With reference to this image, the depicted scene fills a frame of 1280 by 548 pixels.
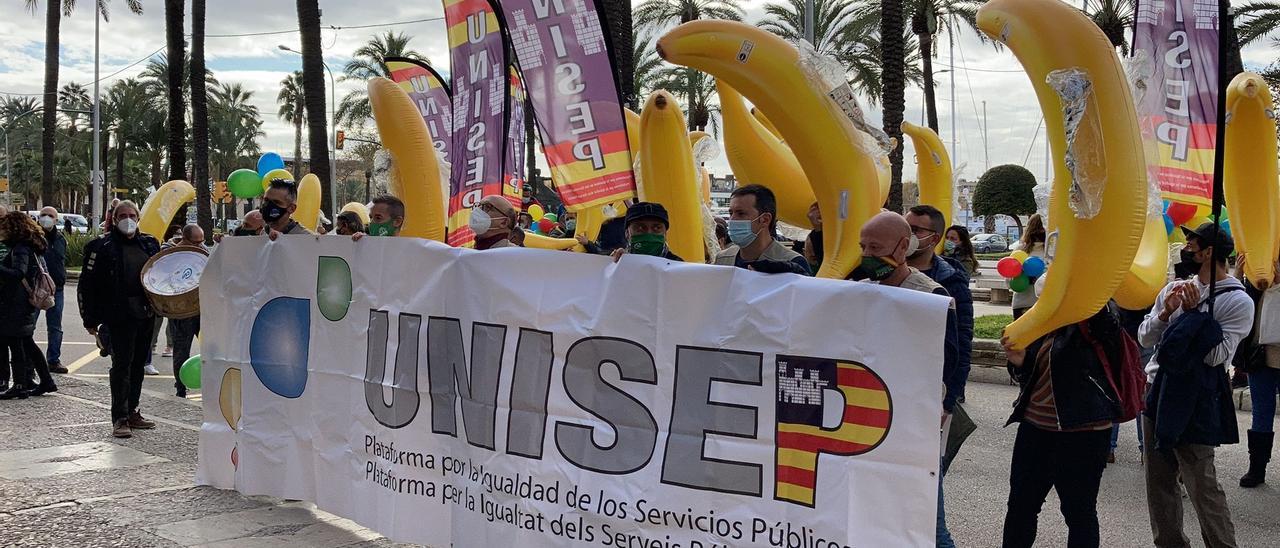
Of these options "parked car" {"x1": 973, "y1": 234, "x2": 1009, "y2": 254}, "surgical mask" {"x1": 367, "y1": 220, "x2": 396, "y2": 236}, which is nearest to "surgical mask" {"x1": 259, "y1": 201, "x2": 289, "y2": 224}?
"surgical mask" {"x1": 367, "y1": 220, "x2": 396, "y2": 236}

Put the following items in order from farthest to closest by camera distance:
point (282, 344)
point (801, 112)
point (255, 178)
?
point (255, 178), point (801, 112), point (282, 344)

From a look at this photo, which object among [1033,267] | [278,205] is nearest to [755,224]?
[278,205]

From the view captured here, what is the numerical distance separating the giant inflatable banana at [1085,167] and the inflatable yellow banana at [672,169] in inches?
114

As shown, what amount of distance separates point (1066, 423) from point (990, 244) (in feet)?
160

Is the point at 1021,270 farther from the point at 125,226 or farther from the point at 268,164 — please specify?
the point at 268,164

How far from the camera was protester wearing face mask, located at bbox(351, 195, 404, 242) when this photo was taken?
23.7ft

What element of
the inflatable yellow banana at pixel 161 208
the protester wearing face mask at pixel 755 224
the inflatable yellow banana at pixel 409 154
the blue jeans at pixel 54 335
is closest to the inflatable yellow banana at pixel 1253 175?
the protester wearing face mask at pixel 755 224

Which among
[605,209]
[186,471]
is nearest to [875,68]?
[605,209]

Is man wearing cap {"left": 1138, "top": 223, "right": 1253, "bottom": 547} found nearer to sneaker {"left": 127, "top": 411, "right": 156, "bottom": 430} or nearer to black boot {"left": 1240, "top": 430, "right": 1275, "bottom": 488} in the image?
black boot {"left": 1240, "top": 430, "right": 1275, "bottom": 488}

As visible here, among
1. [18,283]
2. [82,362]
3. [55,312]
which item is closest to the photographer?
[18,283]

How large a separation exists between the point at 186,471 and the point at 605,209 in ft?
11.0

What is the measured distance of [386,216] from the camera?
7398mm

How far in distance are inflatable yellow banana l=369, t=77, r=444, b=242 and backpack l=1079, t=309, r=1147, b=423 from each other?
5113mm

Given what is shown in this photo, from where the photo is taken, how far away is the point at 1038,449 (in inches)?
168
